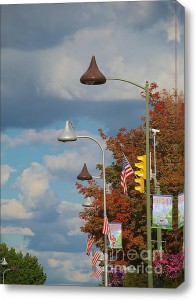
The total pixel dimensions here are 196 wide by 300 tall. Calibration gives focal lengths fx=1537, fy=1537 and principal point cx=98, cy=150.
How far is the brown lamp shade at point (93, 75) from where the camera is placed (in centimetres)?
2558

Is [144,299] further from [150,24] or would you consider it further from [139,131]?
[150,24]

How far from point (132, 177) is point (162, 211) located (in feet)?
2.62

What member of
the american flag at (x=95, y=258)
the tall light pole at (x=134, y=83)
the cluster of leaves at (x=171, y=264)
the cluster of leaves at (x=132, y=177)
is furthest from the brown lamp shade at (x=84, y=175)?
the cluster of leaves at (x=171, y=264)

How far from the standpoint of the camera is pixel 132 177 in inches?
1013

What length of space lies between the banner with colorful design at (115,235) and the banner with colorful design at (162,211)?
1.97 feet

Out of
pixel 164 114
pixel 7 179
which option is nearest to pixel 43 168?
pixel 7 179

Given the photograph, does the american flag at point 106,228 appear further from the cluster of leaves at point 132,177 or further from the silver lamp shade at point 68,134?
the silver lamp shade at point 68,134

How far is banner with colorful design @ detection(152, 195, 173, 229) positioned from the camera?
83.3ft

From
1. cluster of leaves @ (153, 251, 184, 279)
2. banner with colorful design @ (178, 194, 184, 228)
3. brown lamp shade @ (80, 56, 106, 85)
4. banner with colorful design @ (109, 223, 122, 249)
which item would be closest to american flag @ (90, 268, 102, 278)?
banner with colorful design @ (109, 223, 122, 249)

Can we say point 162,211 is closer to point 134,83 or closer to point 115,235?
point 115,235

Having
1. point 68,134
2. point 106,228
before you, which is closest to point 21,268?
point 106,228

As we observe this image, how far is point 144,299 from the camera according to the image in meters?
25.3

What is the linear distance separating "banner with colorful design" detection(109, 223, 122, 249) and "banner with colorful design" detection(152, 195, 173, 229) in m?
0.60

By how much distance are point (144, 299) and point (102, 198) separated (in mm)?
1865
